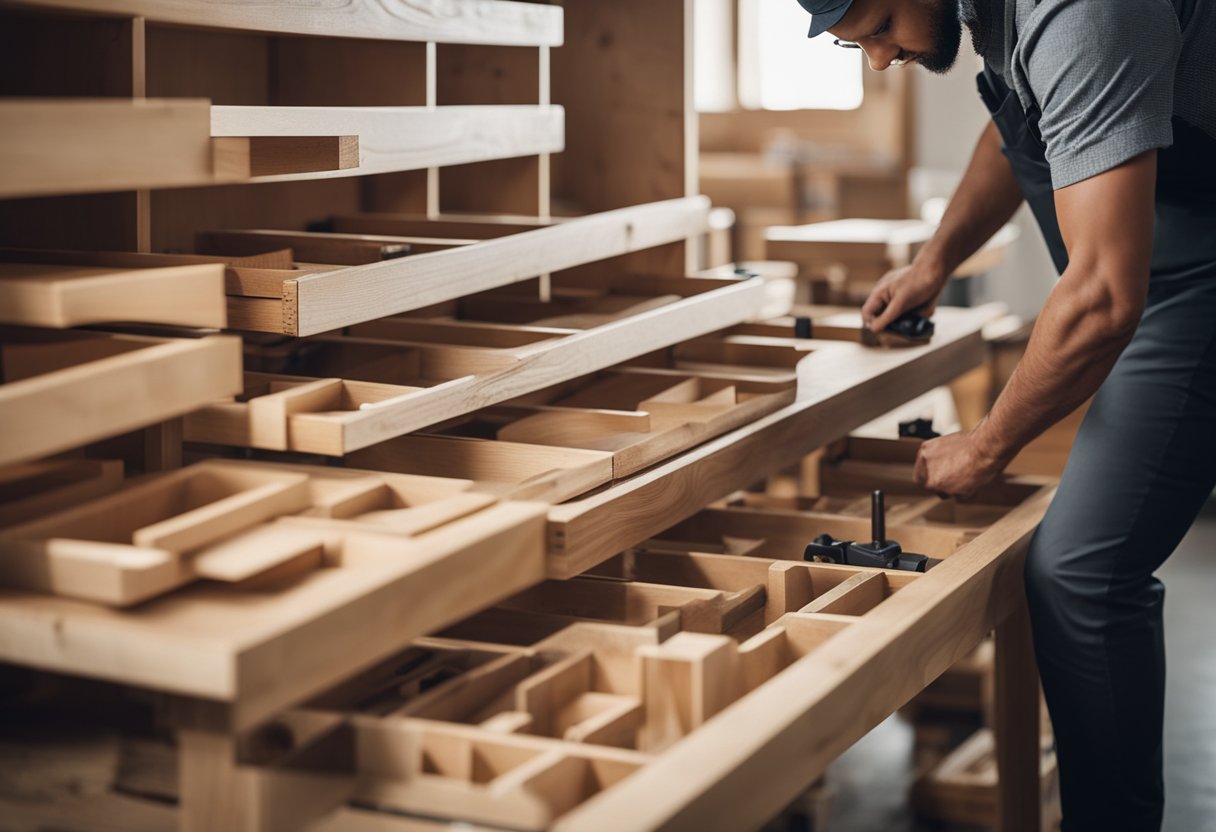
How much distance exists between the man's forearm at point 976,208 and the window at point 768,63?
6194 mm

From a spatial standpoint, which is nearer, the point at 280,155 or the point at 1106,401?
the point at 280,155

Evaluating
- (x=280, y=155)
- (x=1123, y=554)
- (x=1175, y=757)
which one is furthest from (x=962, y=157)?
(x=280, y=155)

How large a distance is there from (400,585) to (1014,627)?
132 centimetres

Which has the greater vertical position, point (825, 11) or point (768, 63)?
point (768, 63)

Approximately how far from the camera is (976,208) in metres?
2.56

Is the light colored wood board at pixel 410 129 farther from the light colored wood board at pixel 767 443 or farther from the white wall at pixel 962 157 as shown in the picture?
the white wall at pixel 962 157

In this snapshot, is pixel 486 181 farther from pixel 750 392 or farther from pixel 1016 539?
pixel 1016 539

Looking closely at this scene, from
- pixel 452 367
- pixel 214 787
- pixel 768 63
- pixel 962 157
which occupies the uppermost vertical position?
pixel 768 63

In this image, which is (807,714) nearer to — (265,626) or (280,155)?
(265,626)

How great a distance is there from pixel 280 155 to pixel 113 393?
0.33m

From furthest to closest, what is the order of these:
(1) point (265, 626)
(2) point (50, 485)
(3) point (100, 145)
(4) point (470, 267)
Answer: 1. (4) point (470, 267)
2. (2) point (50, 485)
3. (3) point (100, 145)
4. (1) point (265, 626)

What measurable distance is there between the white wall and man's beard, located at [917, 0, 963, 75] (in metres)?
5.39

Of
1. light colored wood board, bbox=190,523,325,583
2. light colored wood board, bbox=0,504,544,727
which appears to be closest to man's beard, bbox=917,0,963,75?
light colored wood board, bbox=0,504,544,727

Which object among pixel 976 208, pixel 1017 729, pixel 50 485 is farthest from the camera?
pixel 976 208
